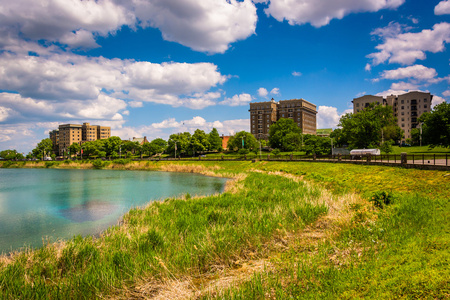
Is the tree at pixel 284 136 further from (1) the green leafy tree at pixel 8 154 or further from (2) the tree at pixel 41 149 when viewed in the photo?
(1) the green leafy tree at pixel 8 154

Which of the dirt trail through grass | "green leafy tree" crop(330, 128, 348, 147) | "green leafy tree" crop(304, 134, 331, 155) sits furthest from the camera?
"green leafy tree" crop(330, 128, 348, 147)

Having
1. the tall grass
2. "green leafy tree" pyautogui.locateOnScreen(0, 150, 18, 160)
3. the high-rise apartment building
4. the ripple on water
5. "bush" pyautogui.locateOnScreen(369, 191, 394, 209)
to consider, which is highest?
the high-rise apartment building

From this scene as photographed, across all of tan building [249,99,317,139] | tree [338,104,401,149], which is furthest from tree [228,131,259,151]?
tree [338,104,401,149]

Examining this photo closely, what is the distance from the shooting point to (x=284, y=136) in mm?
107562

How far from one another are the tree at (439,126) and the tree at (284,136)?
49.9m

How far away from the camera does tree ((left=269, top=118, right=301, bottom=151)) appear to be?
332ft

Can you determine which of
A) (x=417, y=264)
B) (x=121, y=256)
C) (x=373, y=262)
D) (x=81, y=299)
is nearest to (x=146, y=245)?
(x=121, y=256)

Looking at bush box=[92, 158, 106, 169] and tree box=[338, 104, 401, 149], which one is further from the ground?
tree box=[338, 104, 401, 149]

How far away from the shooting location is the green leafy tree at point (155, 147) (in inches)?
4547

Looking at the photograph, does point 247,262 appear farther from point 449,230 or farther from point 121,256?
point 449,230

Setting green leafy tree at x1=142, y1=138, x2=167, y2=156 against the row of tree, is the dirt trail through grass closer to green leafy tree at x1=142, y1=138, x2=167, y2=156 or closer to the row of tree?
the row of tree

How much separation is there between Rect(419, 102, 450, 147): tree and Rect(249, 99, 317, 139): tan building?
101739 mm

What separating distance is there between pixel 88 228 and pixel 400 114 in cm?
14514

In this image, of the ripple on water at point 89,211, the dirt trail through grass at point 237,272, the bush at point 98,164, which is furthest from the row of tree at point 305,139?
the dirt trail through grass at point 237,272
